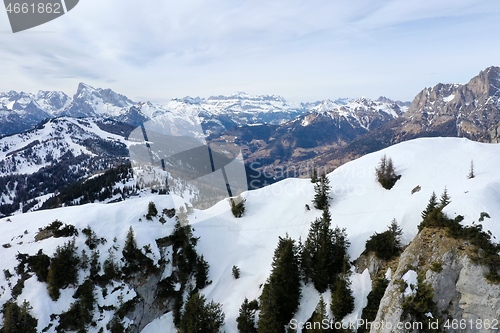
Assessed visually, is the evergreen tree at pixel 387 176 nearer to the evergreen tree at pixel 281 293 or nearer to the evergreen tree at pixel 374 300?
the evergreen tree at pixel 374 300

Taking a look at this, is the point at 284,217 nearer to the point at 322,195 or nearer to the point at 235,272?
the point at 322,195

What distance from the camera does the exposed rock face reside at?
27.4 meters

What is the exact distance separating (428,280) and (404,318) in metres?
5.09

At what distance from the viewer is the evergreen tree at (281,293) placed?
34969 millimetres

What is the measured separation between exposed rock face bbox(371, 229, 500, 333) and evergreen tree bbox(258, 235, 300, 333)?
37.7 ft

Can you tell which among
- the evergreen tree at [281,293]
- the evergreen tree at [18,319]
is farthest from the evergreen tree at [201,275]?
the evergreen tree at [18,319]

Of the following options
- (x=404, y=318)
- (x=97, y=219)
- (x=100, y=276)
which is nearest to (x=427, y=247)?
(x=404, y=318)

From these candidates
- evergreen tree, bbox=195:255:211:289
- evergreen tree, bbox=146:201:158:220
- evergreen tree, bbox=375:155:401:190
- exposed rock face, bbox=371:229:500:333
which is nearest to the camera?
exposed rock face, bbox=371:229:500:333

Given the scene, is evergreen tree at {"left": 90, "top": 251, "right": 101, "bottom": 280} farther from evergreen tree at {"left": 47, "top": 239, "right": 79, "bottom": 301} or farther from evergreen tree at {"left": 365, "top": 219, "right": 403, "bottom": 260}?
evergreen tree at {"left": 365, "top": 219, "right": 403, "bottom": 260}

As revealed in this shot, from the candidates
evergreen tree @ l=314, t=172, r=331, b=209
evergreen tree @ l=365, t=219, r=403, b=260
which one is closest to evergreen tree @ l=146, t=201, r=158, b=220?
evergreen tree @ l=314, t=172, r=331, b=209

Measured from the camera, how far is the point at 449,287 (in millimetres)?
29219

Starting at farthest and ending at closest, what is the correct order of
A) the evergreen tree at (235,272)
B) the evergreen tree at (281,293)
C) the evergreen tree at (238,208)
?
the evergreen tree at (238,208)
the evergreen tree at (235,272)
the evergreen tree at (281,293)

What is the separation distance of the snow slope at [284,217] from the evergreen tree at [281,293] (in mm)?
2370

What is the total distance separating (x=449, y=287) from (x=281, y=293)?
776 inches
